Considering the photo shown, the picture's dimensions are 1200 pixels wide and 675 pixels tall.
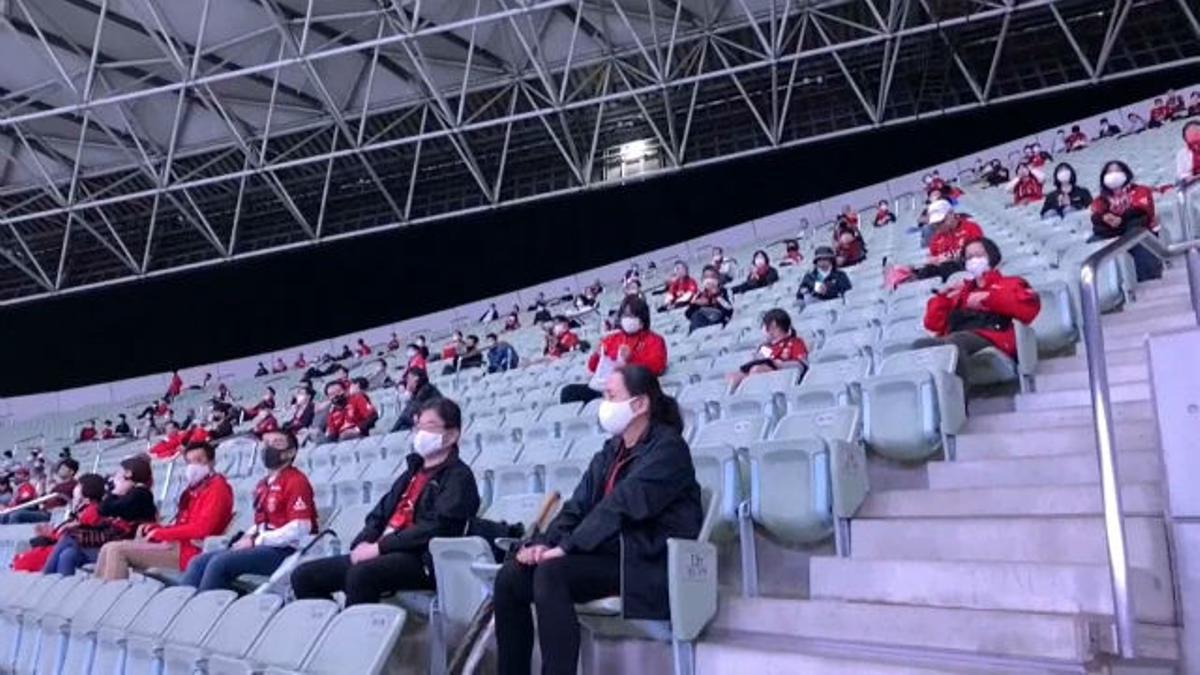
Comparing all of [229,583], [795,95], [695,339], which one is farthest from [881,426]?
[795,95]

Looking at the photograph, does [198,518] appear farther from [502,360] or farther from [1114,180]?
[502,360]

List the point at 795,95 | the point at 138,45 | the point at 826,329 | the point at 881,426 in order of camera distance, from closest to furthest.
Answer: the point at 881,426 → the point at 826,329 → the point at 138,45 → the point at 795,95

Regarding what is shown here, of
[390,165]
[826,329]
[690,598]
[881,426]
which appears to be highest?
[390,165]

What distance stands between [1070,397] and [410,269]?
61.8 ft

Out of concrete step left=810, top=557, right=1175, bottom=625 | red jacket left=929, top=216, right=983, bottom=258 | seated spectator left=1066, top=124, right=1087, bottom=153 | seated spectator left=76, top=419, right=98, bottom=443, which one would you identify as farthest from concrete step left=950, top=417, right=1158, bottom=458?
seated spectator left=76, top=419, right=98, bottom=443

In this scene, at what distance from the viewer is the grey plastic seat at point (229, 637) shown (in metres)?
3.95

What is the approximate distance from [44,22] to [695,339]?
39.9 ft

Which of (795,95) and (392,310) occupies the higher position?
(795,95)

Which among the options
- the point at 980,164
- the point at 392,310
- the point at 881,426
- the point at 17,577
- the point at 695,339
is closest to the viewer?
the point at 881,426

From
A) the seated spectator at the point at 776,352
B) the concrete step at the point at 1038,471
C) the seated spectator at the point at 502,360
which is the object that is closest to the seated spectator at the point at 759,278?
the seated spectator at the point at 502,360

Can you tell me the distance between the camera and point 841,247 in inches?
468

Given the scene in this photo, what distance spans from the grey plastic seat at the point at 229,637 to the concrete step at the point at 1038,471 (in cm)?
254

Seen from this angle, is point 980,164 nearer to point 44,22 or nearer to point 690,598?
point 44,22

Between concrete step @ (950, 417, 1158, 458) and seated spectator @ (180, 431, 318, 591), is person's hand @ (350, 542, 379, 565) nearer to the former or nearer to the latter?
seated spectator @ (180, 431, 318, 591)
